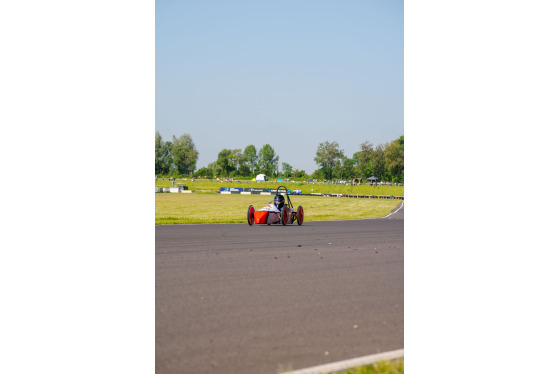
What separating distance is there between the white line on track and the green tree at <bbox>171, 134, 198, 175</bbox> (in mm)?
82131

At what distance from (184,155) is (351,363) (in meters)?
84.7

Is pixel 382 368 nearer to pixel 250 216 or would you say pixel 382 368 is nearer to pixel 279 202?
pixel 250 216

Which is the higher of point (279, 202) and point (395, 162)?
point (395, 162)

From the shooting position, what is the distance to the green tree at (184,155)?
8612cm

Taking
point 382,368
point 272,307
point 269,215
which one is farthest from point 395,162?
point 382,368

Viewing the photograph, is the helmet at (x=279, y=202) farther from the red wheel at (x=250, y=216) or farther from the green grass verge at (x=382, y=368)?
the green grass verge at (x=382, y=368)

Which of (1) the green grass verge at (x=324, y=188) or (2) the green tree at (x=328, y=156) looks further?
(2) the green tree at (x=328, y=156)

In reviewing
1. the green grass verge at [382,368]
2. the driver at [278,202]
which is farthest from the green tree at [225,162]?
the green grass verge at [382,368]

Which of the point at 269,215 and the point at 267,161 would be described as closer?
the point at 269,215

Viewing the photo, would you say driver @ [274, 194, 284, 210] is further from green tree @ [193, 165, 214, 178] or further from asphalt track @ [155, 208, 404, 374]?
green tree @ [193, 165, 214, 178]

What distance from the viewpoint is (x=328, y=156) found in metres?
95.5
